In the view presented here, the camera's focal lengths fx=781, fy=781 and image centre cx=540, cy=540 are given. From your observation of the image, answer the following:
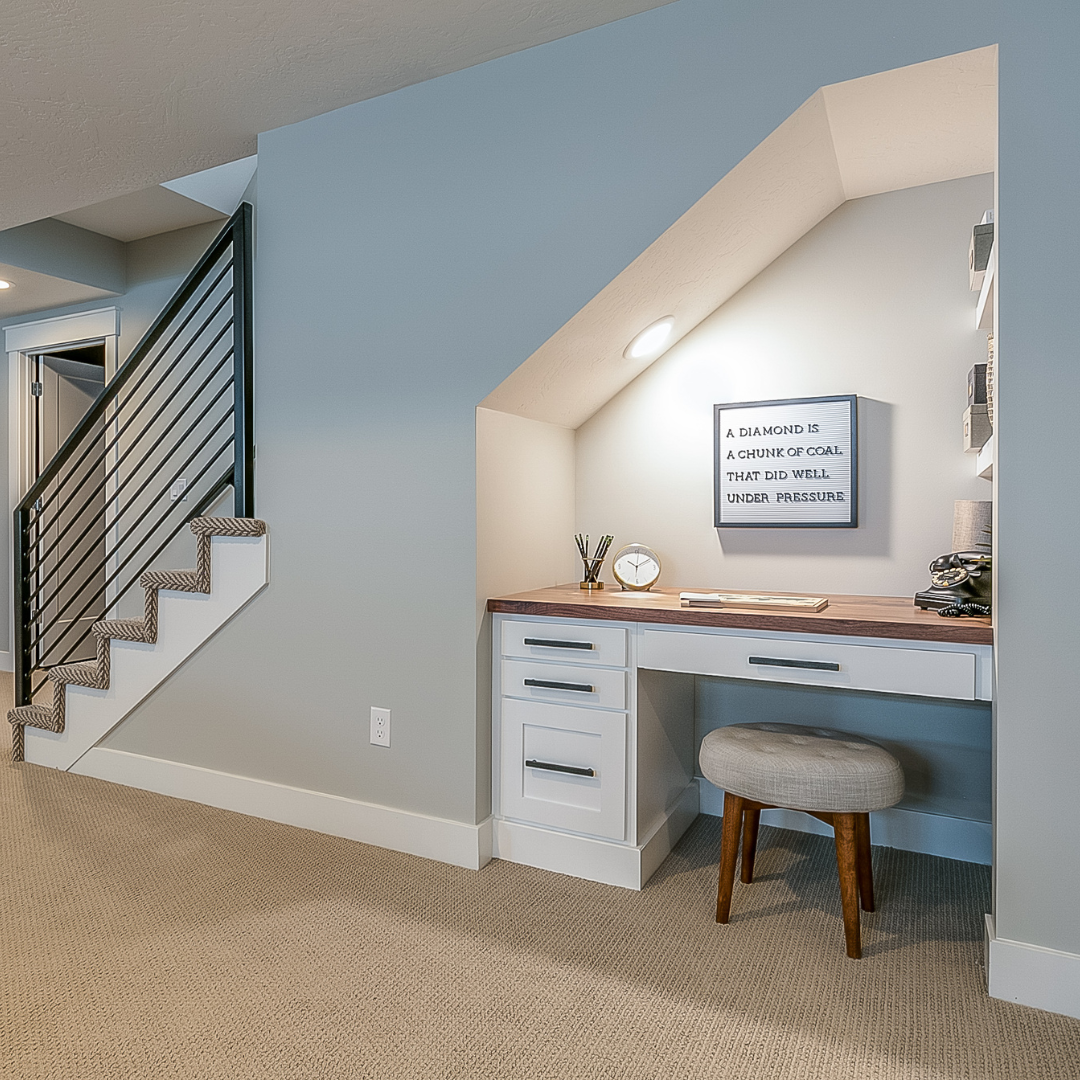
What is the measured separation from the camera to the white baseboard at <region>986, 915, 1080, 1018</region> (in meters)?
1.64

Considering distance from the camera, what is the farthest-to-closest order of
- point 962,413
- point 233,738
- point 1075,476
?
point 233,738 < point 962,413 < point 1075,476

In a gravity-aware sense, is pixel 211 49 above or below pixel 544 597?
above

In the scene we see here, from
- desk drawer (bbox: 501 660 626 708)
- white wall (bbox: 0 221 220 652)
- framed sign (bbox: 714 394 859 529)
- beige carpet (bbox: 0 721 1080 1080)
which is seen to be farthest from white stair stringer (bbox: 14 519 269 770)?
framed sign (bbox: 714 394 859 529)

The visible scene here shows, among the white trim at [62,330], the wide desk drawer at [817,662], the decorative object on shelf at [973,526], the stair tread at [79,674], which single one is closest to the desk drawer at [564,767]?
the wide desk drawer at [817,662]

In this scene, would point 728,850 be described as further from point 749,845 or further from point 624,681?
point 624,681

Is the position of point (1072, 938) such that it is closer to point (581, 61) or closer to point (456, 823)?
point (456, 823)

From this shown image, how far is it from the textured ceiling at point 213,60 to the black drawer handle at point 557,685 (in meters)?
1.78

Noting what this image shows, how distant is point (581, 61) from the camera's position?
2.12 meters

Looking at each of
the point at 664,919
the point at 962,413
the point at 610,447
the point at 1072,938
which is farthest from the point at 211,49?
the point at 1072,938

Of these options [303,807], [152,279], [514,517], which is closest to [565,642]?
[514,517]

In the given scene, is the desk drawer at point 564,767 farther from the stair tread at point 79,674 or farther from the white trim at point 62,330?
the white trim at point 62,330

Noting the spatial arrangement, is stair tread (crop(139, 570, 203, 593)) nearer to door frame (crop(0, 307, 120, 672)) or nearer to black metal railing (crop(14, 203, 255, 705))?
black metal railing (crop(14, 203, 255, 705))

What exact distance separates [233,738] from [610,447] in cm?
170

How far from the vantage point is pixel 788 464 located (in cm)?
254
